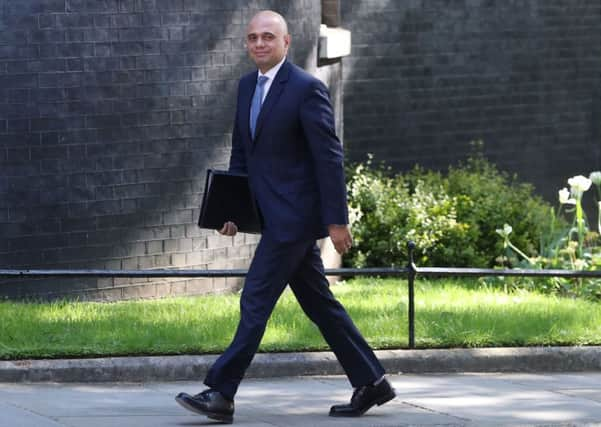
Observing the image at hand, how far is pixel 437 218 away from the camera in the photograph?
13367 millimetres

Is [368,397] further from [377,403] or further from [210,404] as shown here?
[210,404]

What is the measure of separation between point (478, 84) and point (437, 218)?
2400mm

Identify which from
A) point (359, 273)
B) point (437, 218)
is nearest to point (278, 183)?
point (359, 273)

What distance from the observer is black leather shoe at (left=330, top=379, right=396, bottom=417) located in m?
7.18

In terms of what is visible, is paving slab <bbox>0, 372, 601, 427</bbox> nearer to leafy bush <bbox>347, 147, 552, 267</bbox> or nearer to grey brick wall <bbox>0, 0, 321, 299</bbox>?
grey brick wall <bbox>0, 0, 321, 299</bbox>

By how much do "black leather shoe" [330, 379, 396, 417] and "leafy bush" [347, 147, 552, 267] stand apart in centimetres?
595

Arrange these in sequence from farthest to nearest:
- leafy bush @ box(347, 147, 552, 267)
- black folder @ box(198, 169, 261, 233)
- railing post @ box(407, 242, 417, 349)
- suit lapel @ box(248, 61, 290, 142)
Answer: leafy bush @ box(347, 147, 552, 267), railing post @ box(407, 242, 417, 349), black folder @ box(198, 169, 261, 233), suit lapel @ box(248, 61, 290, 142)

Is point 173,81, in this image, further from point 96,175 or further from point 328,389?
point 328,389

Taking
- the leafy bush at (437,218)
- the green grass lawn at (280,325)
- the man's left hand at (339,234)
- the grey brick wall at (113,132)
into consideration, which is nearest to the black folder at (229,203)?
the man's left hand at (339,234)

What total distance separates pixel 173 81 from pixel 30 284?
6.14ft

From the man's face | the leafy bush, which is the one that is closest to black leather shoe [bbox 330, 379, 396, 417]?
the man's face

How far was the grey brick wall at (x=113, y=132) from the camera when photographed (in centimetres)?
1051

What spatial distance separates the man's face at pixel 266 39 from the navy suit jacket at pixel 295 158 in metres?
0.08

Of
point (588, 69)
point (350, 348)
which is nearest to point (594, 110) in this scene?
point (588, 69)
